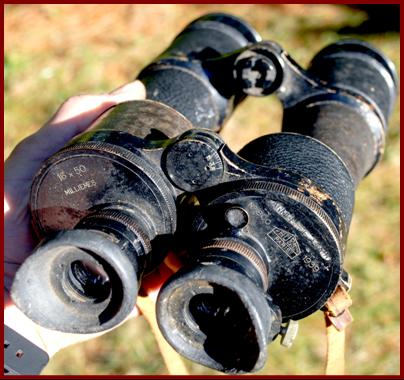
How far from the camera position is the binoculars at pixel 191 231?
1.46 metres

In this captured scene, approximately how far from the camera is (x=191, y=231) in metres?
1.65

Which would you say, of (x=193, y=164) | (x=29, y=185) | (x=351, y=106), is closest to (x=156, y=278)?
(x=29, y=185)

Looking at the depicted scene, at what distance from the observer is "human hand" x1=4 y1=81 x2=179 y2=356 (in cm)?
207

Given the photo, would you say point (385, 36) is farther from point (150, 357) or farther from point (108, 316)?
point (108, 316)

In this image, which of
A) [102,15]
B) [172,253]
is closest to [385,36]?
[102,15]

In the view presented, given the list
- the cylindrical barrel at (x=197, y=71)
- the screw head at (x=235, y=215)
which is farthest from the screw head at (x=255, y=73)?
the screw head at (x=235, y=215)

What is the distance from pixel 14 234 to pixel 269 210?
34.1 inches

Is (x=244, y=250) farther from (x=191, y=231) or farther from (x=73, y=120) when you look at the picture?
(x=73, y=120)

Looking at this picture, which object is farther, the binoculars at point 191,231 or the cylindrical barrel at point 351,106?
the cylindrical barrel at point 351,106

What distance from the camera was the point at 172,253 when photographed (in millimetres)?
1901

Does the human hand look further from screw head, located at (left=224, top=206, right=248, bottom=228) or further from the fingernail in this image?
screw head, located at (left=224, top=206, right=248, bottom=228)

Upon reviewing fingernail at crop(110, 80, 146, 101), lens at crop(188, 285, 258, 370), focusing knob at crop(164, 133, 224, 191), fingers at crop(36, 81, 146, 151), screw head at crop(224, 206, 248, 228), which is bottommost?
lens at crop(188, 285, 258, 370)

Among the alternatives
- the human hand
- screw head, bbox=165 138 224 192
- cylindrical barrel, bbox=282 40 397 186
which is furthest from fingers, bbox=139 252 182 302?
cylindrical barrel, bbox=282 40 397 186

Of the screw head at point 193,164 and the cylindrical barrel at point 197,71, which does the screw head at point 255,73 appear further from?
the screw head at point 193,164
